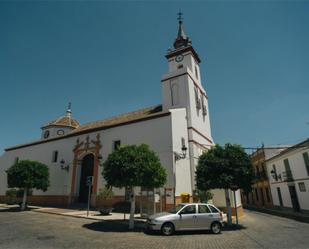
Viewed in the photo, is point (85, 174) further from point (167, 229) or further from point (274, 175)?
point (274, 175)

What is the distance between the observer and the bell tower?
2061 cm

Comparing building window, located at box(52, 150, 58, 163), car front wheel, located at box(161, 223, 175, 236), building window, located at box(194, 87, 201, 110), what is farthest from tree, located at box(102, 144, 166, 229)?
building window, located at box(52, 150, 58, 163)

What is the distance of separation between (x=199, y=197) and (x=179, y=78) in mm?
12950

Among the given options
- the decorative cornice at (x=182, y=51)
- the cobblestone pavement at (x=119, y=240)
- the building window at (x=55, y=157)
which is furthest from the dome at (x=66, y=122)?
the cobblestone pavement at (x=119, y=240)

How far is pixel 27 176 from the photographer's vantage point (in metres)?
19.3

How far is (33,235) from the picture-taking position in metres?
9.05

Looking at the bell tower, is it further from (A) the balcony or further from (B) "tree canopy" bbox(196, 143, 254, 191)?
(A) the balcony

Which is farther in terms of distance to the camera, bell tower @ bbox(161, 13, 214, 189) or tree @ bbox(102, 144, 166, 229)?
bell tower @ bbox(161, 13, 214, 189)

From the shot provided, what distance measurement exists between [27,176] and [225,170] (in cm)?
1813

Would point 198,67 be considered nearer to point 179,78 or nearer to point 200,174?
point 179,78

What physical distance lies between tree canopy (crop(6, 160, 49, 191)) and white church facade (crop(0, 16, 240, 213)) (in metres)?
2.88

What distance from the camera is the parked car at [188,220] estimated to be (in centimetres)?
981

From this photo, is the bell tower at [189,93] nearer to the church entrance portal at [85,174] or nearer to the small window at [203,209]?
the small window at [203,209]

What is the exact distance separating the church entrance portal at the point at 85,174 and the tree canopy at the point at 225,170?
1329 cm
